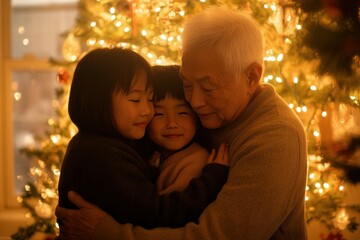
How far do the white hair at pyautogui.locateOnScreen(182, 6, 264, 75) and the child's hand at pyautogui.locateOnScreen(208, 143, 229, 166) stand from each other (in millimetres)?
240

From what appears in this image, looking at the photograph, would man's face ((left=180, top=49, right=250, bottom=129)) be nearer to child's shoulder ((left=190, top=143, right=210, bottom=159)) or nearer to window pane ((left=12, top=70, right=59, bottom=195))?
child's shoulder ((left=190, top=143, right=210, bottom=159))

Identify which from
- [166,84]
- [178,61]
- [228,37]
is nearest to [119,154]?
[166,84]

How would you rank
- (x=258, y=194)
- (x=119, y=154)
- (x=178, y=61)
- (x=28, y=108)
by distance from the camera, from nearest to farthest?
(x=258, y=194) → (x=119, y=154) → (x=178, y=61) → (x=28, y=108)

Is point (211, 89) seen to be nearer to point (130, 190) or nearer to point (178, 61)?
point (130, 190)

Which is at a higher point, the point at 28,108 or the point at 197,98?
the point at 197,98

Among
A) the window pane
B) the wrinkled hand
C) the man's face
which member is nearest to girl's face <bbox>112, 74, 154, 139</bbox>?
the man's face

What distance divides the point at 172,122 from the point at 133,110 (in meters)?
0.15

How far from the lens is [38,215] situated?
2.94 meters

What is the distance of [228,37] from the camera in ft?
5.41

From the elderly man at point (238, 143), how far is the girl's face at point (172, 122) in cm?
6

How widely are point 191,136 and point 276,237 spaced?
1.42 ft

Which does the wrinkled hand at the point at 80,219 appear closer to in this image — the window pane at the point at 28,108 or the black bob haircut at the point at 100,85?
the black bob haircut at the point at 100,85

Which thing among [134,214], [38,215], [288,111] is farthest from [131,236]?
[38,215]

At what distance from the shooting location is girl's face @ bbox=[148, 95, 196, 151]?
1806 mm
